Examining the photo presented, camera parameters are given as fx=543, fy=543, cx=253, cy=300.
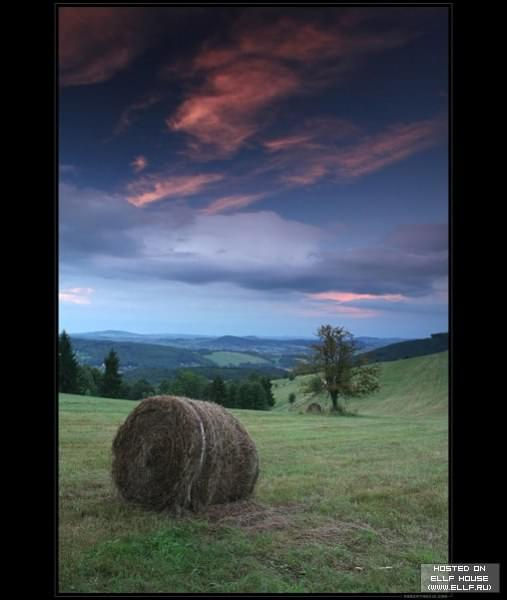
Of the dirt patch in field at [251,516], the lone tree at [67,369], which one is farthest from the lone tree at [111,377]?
the dirt patch in field at [251,516]

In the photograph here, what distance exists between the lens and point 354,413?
136ft

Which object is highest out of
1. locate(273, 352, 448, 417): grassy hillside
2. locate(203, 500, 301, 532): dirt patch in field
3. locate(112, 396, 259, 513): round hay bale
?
locate(112, 396, 259, 513): round hay bale

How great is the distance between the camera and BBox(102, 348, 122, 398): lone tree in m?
54.1

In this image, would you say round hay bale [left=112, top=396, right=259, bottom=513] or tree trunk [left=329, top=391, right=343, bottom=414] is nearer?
round hay bale [left=112, top=396, right=259, bottom=513]

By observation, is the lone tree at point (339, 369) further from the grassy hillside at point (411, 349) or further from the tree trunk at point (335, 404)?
the grassy hillside at point (411, 349)

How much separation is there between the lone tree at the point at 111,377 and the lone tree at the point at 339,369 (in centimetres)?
2110

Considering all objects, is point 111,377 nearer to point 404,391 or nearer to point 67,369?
point 67,369

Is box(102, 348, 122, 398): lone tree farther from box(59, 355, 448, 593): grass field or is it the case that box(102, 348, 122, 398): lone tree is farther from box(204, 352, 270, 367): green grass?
box(59, 355, 448, 593): grass field

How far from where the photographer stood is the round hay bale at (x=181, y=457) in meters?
8.74

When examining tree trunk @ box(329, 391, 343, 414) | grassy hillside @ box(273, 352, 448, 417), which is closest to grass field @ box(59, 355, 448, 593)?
tree trunk @ box(329, 391, 343, 414)

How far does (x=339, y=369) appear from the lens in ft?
144

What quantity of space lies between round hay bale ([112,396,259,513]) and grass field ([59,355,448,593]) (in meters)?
0.35
